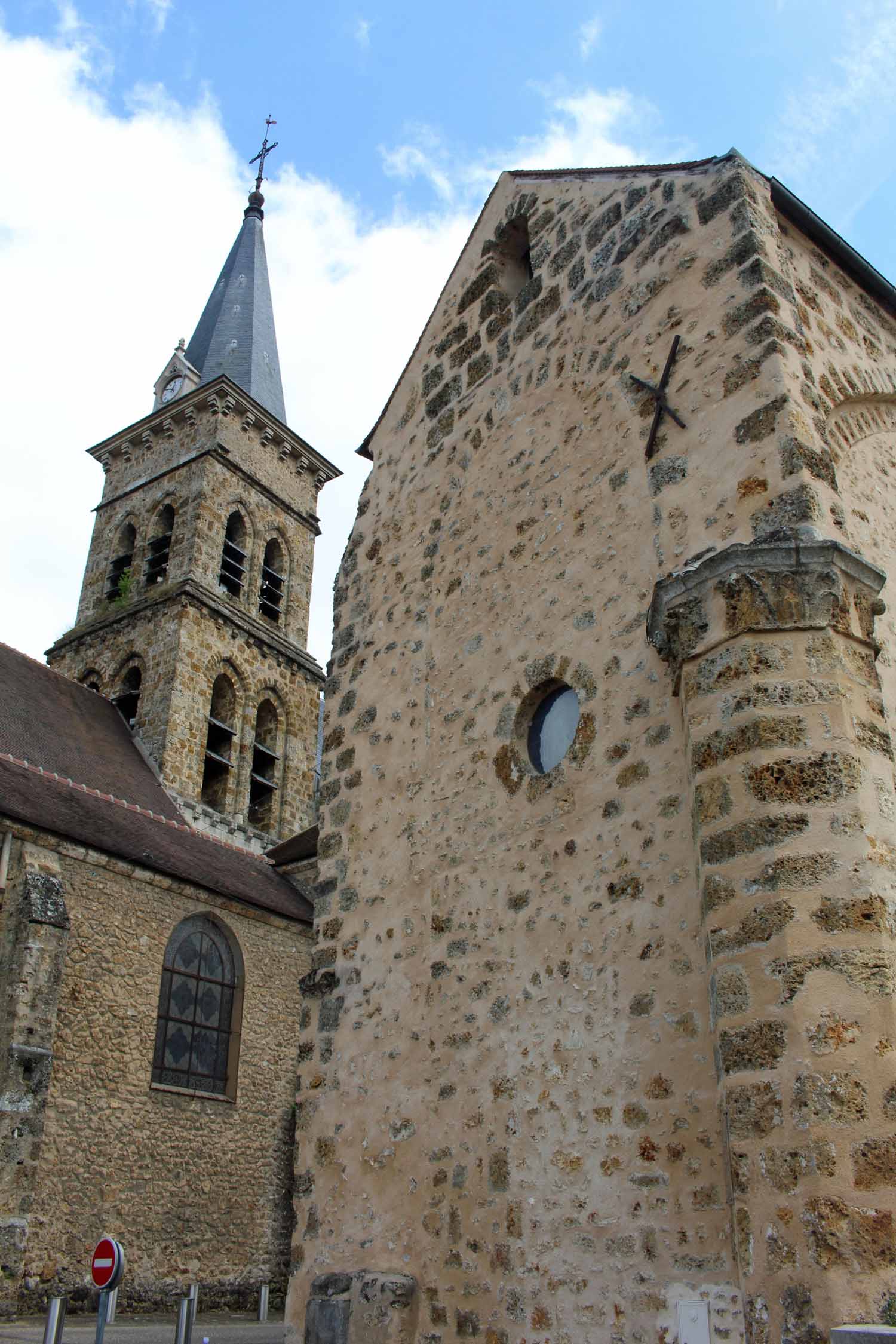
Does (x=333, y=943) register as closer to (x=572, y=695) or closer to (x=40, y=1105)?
(x=572, y=695)

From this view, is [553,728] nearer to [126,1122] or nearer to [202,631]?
[126,1122]


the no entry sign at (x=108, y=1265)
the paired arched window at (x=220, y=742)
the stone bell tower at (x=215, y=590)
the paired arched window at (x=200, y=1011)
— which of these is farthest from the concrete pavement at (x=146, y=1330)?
the paired arched window at (x=220, y=742)

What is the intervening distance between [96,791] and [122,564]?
452 inches

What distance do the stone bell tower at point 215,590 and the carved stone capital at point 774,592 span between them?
16.4 metres

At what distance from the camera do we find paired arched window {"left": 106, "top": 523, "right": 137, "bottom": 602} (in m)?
24.7

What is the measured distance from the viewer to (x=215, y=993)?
13789 millimetres

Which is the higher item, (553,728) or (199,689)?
(199,689)

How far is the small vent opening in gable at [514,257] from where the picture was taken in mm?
7055

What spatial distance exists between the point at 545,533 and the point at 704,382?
1203 mm

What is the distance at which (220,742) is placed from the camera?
22.4 meters

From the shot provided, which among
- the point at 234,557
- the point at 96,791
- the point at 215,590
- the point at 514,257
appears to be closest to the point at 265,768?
the point at 215,590

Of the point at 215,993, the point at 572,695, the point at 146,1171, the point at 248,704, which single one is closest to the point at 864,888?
the point at 572,695

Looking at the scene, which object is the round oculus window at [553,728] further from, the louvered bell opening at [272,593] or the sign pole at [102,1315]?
the louvered bell opening at [272,593]

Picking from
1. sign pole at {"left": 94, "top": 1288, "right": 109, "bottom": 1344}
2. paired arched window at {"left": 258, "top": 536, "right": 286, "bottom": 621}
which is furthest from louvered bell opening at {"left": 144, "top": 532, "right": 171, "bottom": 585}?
sign pole at {"left": 94, "top": 1288, "right": 109, "bottom": 1344}
